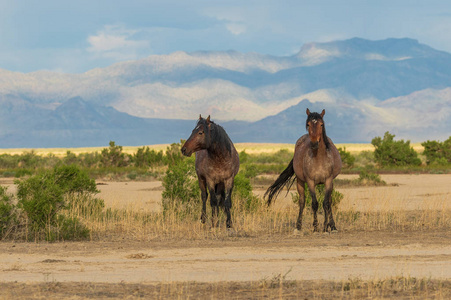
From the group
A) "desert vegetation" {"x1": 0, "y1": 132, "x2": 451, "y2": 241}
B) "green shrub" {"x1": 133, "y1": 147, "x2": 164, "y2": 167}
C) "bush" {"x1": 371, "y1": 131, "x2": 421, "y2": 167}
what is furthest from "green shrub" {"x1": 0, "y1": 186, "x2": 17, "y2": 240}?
"bush" {"x1": 371, "y1": 131, "x2": 421, "y2": 167}

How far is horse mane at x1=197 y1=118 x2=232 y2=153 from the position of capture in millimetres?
14305

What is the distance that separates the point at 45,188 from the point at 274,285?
8.22m

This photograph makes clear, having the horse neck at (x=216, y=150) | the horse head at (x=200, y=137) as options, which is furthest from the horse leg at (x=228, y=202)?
the horse head at (x=200, y=137)

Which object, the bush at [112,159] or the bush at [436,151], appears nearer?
the bush at [112,159]

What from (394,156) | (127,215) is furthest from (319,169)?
(394,156)

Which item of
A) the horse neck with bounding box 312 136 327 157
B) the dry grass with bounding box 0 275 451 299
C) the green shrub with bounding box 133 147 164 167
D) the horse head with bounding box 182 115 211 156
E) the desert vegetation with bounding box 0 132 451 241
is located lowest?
the dry grass with bounding box 0 275 451 299

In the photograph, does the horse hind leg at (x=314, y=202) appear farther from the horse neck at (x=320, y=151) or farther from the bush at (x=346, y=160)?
the bush at (x=346, y=160)

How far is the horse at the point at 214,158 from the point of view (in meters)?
14.1

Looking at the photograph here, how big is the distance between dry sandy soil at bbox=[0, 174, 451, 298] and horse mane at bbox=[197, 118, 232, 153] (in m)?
2.04

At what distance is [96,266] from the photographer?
10383 mm

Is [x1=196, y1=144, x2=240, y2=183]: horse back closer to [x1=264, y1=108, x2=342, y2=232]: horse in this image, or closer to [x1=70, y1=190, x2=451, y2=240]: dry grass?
[x1=70, y1=190, x2=451, y2=240]: dry grass

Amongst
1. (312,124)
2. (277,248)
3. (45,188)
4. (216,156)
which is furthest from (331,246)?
(45,188)

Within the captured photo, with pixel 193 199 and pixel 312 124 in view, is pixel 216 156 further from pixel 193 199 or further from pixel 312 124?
pixel 193 199

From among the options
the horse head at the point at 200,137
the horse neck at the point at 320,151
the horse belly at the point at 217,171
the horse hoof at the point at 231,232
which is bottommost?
the horse hoof at the point at 231,232
